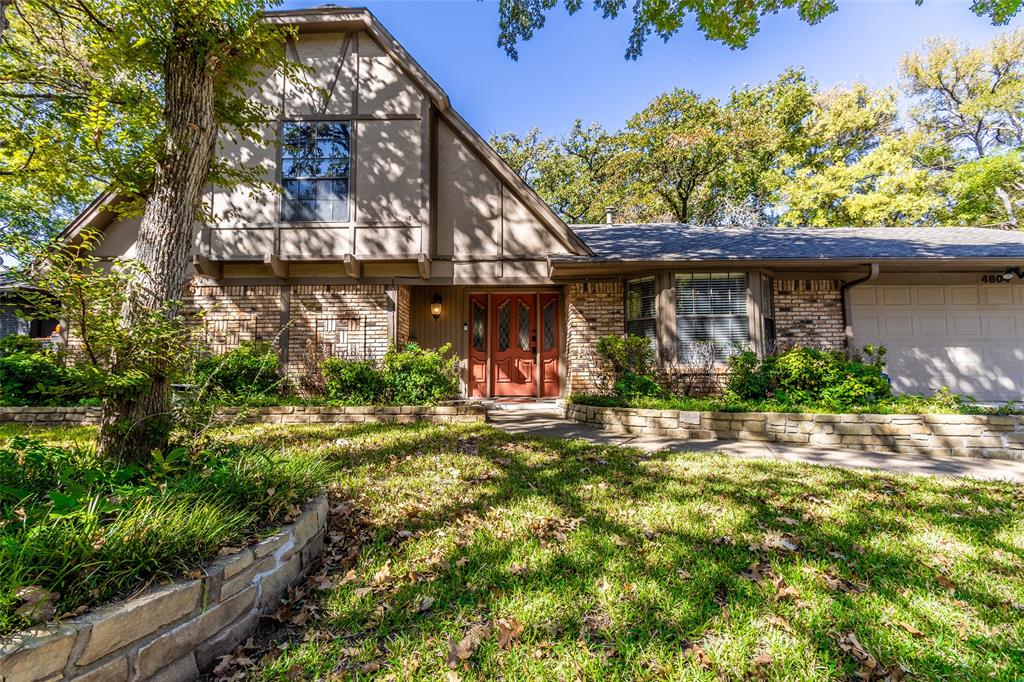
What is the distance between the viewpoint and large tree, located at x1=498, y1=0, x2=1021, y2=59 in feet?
19.6

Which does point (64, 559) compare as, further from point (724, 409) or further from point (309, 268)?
point (309, 268)

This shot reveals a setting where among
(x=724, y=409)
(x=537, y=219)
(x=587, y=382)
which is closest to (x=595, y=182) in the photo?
(x=537, y=219)

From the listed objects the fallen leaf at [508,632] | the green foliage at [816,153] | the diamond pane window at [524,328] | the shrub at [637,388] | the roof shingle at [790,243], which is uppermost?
the green foliage at [816,153]

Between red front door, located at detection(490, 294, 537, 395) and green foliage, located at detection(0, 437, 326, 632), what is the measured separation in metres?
6.68

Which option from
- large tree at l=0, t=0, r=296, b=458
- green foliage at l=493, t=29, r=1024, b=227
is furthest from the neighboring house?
green foliage at l=493, t=29, r=1024, b=227

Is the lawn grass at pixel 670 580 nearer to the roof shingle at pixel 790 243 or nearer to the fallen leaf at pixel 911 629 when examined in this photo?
the fallen leaf at pixel 911 629

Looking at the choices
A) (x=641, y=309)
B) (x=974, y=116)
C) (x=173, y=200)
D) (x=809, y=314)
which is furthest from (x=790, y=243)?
(x=974, y=116)

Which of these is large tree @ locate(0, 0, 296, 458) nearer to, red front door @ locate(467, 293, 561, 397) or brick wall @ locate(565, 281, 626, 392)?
red front door @ locate(467, 293, 561, 397)

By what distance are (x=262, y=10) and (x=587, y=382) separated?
278 inches

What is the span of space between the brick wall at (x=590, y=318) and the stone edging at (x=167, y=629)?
663 centimetres

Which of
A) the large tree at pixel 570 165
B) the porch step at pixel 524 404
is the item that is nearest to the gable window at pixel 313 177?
Result: the porch step at pixel 524 404

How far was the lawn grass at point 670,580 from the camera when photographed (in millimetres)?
1778

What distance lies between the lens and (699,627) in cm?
194

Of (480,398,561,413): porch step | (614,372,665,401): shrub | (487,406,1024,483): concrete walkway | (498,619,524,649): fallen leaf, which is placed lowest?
(498,619,524,649): fallen leaf
